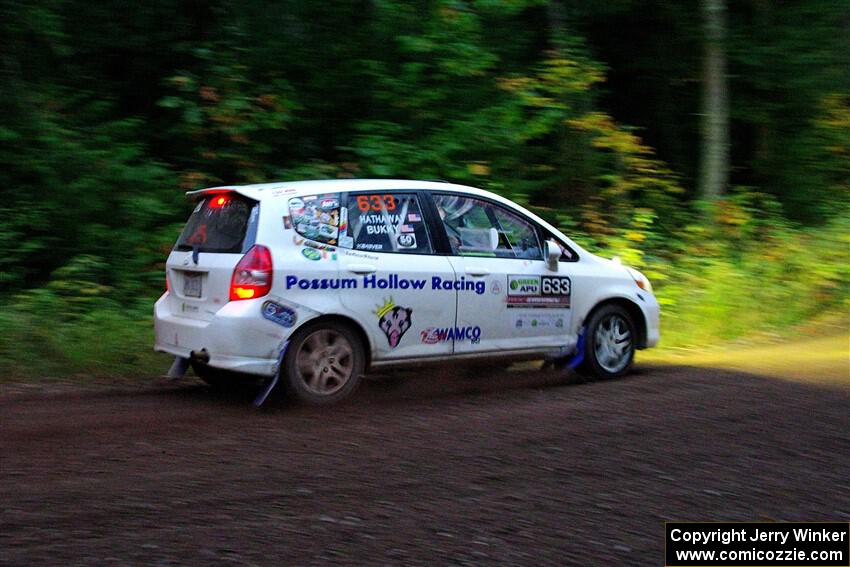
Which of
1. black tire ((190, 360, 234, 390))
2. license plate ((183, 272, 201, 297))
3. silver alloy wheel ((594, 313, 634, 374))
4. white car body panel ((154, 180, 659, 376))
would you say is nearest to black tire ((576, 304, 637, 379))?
silver alloy wheel ((594, 313, 634, 374))

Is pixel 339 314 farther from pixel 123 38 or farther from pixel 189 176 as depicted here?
pixel 123 38

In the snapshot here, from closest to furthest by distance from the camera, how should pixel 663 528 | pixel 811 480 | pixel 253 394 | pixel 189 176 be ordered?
pixel 663 528
pixel 811 480
pixel 253 394
pixel 189 176

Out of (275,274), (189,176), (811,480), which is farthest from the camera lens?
(189,176)

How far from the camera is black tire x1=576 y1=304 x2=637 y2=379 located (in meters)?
8.87

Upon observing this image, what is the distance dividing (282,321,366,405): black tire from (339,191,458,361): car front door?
186mm

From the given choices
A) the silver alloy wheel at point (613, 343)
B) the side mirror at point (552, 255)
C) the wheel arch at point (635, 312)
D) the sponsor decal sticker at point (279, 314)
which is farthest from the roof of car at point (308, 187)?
the silver alloy wheel at point (613, 343)

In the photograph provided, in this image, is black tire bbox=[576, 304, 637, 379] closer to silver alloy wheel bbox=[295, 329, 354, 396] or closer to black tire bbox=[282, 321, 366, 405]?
black tire bbox=[282, 321, 366, 405]

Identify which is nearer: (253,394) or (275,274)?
(275,274)

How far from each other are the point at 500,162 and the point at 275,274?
6433 millimetres

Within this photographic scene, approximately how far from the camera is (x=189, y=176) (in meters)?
12.1

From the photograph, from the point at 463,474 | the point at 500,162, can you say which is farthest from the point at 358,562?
the point at 500,162

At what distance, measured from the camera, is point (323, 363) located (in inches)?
295

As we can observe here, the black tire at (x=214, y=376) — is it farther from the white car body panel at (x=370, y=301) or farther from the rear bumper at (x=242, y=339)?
the rear bumper at (x=242, y=339)

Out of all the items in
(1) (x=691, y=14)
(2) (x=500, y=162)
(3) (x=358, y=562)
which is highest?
(1) (x=691, y=14)
